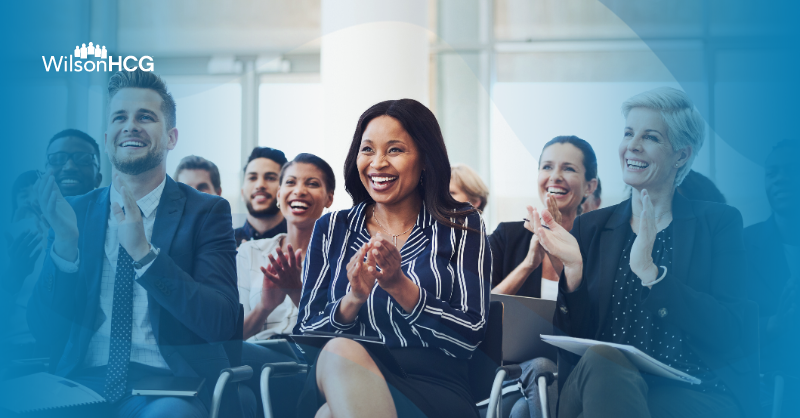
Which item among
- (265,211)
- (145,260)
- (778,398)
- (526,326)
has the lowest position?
(778,398)

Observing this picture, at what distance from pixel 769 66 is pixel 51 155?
203 cm

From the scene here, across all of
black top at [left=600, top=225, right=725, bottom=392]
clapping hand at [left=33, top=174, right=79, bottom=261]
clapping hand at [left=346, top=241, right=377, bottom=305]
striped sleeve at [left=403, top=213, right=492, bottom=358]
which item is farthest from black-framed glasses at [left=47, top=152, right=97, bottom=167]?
black top at [left=600, top=225, right=725, bottom=392]

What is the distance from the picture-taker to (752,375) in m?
1.35

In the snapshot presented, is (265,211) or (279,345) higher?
(265,211)

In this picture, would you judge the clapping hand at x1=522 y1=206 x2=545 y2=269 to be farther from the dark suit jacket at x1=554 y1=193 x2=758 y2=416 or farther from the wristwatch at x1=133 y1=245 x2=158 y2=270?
the wristwatch at x1=133 y1=245 x2=158 y2=270

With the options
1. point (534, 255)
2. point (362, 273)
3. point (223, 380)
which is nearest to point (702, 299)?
point (534, 255)

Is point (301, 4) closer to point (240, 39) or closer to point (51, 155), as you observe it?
point (240, 39)

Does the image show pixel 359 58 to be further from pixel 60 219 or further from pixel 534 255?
pixel 60 219

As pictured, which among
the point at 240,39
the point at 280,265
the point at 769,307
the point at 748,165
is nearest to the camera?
the point at 769,307

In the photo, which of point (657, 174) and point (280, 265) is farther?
point (280, 265)

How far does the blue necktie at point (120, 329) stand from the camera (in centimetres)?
128

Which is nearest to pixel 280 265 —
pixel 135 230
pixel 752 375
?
pixel 135 230

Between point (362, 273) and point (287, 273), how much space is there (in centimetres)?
59

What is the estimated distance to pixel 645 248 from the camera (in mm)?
1479
